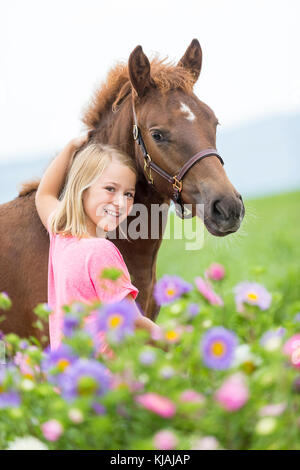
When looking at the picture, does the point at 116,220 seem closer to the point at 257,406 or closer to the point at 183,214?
the point at 183,214

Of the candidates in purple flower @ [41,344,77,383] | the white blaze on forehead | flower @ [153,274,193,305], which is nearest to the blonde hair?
the white blaze on forehead

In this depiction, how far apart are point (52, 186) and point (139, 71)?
2.64 feet

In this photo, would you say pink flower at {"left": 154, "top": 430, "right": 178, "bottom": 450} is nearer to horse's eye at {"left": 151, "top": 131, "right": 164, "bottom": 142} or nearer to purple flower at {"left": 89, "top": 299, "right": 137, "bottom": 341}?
purple flower at {"left": 89, "top": 299, "right": 137, "bottom": 341}

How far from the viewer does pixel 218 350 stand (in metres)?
1.12

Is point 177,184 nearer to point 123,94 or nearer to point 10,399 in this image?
point 123,94

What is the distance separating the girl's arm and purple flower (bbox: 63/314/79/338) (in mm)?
1486

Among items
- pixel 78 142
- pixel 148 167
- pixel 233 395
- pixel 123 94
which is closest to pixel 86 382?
pixel 233 395

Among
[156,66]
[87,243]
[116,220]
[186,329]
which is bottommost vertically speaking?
[186,329]


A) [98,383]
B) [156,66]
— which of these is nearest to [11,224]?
[156,66]

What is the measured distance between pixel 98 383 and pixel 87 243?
1.12 metres

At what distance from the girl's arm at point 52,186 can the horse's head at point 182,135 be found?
435 millimetres

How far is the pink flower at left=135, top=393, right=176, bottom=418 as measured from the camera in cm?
97

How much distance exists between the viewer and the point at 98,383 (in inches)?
40.1

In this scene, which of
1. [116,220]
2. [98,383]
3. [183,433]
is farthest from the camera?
[116,220]
